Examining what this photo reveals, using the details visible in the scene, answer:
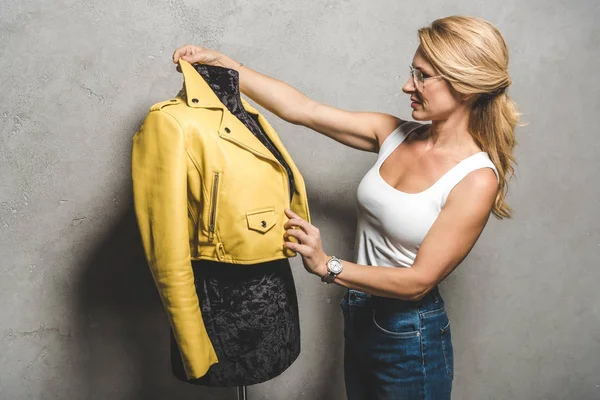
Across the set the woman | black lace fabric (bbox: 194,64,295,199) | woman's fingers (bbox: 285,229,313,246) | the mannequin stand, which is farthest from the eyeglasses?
the mannequin stand

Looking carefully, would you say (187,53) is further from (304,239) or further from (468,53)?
(468,53)

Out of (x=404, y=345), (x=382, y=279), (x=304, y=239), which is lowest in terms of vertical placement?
(x=404, y=345)

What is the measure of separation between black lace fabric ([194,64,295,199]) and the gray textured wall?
61 cm

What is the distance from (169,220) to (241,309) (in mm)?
364

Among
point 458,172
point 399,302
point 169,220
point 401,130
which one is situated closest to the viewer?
point 169,220

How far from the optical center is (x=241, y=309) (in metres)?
1.69

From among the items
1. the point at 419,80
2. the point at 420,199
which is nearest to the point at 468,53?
the point at 419,80

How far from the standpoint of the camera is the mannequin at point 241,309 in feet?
5.51

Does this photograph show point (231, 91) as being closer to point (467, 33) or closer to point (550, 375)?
point (467, 33)

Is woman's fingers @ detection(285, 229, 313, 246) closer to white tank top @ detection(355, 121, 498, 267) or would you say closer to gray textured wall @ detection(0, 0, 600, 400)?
white tank top @ detection(355, 121, 498, 267)

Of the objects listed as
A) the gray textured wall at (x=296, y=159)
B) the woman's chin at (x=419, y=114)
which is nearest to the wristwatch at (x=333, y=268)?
the woman's chin at (x=419, y=114)

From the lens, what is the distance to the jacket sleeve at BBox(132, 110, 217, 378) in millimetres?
1495

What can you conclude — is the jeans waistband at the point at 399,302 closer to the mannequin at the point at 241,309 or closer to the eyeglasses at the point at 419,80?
the mannequin at the point at 241,309

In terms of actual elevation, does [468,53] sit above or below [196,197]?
above
